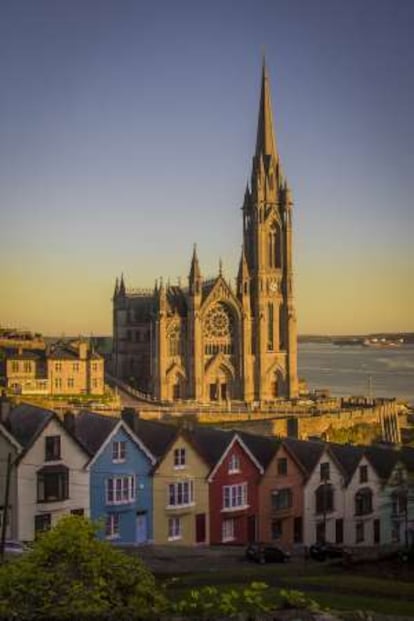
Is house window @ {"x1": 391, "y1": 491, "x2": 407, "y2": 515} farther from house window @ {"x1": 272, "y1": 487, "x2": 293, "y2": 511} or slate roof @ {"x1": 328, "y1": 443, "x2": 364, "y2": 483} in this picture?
house window @ {"x1": 272, "y1": 487, "x2": 293, "y2": 511}

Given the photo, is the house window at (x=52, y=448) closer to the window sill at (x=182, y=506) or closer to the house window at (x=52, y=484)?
the house window at (x=52, y=484)

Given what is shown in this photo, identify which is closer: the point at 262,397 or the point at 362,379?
the point at 262,397

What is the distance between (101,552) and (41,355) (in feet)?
243

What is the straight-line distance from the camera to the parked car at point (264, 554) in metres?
29.9

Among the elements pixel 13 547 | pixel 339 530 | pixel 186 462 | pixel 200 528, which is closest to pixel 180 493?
pixel 186 462

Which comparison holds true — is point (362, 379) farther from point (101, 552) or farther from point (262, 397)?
point (101, 552)

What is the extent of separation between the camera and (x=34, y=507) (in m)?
31.2

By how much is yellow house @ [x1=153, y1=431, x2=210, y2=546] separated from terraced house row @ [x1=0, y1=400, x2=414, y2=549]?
1.7 inches

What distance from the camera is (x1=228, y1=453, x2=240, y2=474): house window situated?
1423 inches

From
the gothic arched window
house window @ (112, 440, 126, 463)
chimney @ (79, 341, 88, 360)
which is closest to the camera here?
house window @ (112, 440, 126, 463)

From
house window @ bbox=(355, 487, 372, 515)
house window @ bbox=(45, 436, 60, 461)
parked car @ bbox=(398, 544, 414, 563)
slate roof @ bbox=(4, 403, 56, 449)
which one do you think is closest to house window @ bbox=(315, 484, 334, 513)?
house window @ bbox=(355, 487, 372, 515)

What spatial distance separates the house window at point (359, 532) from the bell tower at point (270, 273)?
56.0 m

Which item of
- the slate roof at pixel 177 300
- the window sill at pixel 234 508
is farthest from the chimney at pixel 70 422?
the slate roof at pixel 177 300

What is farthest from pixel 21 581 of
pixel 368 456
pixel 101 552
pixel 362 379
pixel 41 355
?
pixel 362 379
